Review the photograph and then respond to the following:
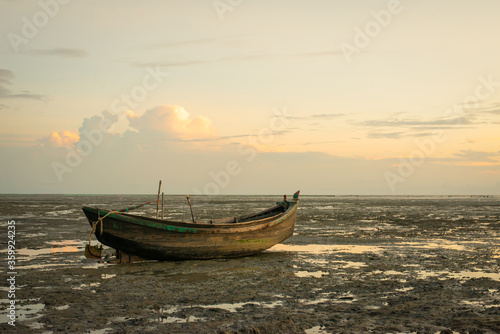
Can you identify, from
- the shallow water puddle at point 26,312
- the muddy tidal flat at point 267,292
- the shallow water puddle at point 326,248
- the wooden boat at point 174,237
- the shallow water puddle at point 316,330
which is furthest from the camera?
the shallow water puddle at point 326,248

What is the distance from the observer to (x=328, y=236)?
19000mm

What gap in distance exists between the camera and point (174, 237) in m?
12.1

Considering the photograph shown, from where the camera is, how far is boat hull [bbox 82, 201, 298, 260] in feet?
38.0

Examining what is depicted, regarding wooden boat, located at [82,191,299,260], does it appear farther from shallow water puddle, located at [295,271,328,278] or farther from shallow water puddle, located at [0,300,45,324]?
shallow water puddle, located at [0,300,45,324]

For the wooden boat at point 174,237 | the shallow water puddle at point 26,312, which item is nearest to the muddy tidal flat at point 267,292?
the shallow water puddle at point 26,312

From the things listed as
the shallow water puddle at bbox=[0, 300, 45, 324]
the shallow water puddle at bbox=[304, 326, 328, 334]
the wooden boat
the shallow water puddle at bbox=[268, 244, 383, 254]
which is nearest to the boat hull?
the wooden boat

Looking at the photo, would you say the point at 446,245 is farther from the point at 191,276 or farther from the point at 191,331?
the point at 191,331

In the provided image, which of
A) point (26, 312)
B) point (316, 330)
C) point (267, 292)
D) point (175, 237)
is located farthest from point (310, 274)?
point (26, 312)

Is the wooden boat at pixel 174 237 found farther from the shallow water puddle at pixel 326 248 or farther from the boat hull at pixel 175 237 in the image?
the shallow water puddle at pixel 326 248

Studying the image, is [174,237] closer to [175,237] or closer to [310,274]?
[175,237]

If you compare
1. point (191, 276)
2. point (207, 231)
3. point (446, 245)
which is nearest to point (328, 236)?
point (446, 245)

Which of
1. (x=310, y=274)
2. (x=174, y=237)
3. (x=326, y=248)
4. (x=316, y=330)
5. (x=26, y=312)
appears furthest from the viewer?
(x=326, y=248)

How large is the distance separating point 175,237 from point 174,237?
3 centimetres

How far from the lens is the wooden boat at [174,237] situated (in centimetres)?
1158
